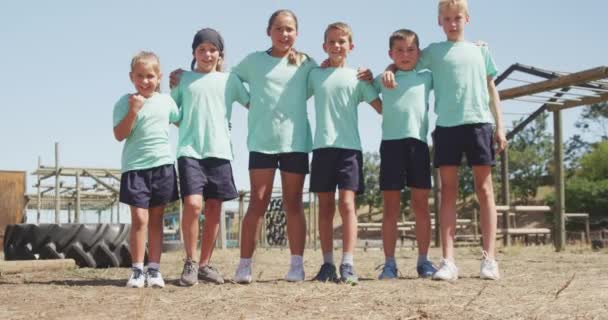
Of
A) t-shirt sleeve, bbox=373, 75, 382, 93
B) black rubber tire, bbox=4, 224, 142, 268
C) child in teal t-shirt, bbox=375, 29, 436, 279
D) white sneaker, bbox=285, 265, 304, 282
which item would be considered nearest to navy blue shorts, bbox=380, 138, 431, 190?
child in teal t-shirt, bbox=375, 29, 436, 279

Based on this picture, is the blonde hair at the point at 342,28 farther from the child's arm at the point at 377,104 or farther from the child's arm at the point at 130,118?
the child's arm at the point at 130,118

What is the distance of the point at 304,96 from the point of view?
4.67m

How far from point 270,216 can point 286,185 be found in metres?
15.1

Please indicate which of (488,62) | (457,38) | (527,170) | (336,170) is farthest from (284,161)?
(527,170)

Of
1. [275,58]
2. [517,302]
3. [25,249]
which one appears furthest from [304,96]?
[25,249]

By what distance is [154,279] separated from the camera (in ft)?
14.4

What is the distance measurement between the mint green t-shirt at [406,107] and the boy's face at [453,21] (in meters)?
0.36

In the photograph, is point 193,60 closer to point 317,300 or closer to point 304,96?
point 304,96

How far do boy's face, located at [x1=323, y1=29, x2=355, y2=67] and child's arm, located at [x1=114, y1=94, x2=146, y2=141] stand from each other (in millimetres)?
1246

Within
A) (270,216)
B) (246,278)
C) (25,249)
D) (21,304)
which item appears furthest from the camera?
(270,216)

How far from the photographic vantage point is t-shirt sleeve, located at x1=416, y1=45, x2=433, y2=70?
4.84 meters

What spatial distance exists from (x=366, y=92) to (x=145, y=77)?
4.75 feet

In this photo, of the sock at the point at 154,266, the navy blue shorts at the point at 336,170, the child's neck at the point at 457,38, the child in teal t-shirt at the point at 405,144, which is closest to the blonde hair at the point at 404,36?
the child in teal t-shirt at the point at 405,144

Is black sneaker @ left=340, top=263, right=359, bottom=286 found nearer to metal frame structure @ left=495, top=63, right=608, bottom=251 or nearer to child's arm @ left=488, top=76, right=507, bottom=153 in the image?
child's arm @ left=488, top=76, right=507, bottom=153
